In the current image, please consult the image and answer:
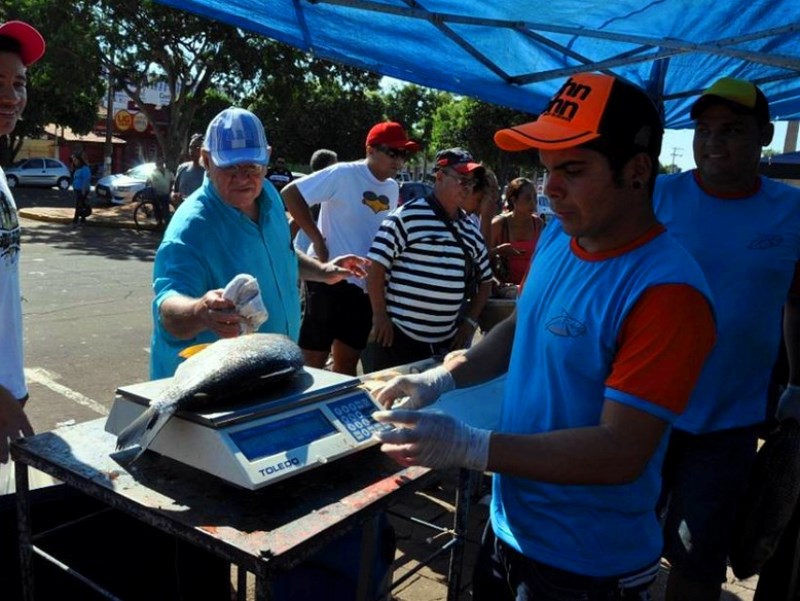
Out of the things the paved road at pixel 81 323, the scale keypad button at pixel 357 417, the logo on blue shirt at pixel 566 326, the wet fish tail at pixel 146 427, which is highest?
the logo on blue shirt at pixel 566 326

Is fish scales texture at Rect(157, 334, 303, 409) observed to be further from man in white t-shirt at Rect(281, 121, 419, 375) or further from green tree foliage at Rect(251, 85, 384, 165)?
green tree foliage at Rect(251, 85, 384, 165)

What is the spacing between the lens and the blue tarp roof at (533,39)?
298 cm

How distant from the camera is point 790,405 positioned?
259 cm

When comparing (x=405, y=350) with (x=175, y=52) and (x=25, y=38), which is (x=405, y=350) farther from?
(x=175, y=52)

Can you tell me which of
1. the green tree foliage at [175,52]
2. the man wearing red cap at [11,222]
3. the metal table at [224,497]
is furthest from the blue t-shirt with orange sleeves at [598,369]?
the green tree foliage at [175,52]

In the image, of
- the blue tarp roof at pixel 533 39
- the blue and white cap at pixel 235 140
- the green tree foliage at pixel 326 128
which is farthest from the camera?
the green tree foliage at pixel 326 128

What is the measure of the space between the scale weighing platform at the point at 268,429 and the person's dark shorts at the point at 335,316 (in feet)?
7.82

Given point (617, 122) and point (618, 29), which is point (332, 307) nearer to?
point (618, 29)

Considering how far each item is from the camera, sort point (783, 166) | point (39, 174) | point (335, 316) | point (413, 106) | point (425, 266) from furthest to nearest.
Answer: point (413, 106), point (39, 174), point (783, 166), point (335, 316), point (425, 266)

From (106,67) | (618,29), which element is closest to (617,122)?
(618,29)

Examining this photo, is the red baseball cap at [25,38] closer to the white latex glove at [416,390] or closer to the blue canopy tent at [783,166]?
the white latex glove at [416,390]

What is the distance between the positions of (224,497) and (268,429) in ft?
0.57

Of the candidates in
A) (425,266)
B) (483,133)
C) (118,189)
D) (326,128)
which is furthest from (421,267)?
(326,128)

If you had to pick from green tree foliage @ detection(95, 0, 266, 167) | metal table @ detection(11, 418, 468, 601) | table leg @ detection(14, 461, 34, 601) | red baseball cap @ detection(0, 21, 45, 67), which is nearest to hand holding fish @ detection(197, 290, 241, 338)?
metal table @ detection(11, 418, 468, 601)
